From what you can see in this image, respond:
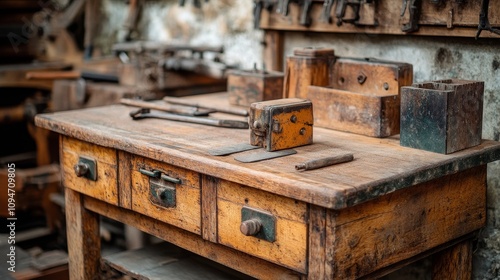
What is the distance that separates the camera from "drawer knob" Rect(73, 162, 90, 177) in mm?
2615

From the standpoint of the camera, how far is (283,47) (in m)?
3.32

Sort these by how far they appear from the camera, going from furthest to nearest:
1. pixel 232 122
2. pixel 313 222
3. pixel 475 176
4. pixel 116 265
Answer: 1. pixel 116 265
2. pixel 232 122
3. pixel 475 176
4. pixel 313 222

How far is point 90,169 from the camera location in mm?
2627

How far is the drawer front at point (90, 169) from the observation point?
100 inches

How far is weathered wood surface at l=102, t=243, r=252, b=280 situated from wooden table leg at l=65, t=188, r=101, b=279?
0.08m

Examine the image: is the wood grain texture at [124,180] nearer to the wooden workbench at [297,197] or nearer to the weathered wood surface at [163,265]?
the wooden workbench at [297,197]

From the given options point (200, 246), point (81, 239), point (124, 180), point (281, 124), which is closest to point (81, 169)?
point (124, 180)

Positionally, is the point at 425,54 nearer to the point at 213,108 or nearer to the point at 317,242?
the point at 213,108

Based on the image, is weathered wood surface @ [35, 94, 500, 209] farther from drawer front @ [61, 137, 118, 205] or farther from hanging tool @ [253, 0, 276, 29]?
hanging tool @ [253, 0, 276, 29]

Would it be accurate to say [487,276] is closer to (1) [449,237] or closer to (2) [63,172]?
(1) [449,237]

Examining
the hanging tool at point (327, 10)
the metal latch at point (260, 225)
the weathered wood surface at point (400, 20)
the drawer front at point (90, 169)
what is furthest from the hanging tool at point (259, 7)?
the metal latch at point (260, 225)

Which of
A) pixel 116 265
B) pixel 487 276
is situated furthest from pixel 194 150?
pixel 487 276

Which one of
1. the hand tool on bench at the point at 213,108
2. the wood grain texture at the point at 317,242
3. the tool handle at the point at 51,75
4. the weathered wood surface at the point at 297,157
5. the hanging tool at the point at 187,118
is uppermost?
the tool handle at the point at 51,75

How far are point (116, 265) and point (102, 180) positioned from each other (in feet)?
1.22
